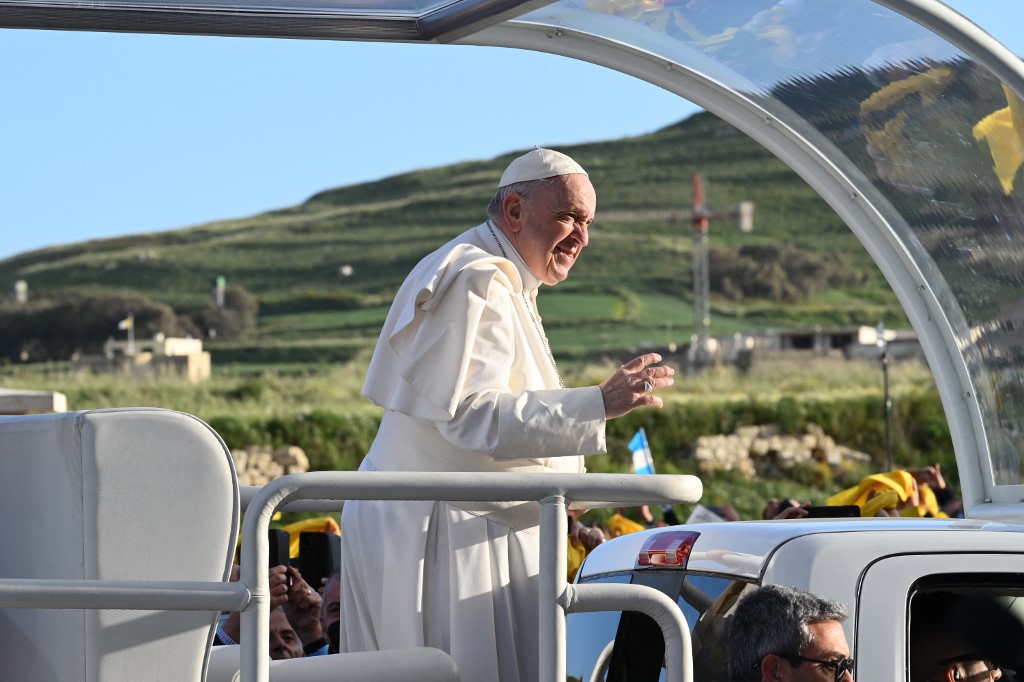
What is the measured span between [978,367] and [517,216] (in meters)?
2.10

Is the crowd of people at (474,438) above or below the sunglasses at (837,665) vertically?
above

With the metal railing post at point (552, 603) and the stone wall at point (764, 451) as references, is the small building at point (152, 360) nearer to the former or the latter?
the stone wall at point (764, 451)

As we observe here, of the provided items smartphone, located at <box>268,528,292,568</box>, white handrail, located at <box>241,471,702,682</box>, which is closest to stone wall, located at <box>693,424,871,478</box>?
Answer: smartphone, located at <box>268,528,292,568</box>

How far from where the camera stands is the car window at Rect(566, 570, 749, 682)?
3.21 m

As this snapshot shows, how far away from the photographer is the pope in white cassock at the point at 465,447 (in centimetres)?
328

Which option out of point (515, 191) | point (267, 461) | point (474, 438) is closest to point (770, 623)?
point (474, 438)

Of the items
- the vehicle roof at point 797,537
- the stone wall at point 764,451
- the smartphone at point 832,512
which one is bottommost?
the stone wall at point 764,451

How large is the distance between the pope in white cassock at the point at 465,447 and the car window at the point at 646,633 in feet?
0.60

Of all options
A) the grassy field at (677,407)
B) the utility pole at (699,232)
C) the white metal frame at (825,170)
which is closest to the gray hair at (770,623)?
the white metal frame at (825,170)

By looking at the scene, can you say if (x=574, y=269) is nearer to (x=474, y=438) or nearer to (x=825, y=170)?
(x=825, y=170)

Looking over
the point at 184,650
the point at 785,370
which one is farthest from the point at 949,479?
the point at 184,650

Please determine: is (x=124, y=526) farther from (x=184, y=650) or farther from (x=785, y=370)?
(x=785, y=370)

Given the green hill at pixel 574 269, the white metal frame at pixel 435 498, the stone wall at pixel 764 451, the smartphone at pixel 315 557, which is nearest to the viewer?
the white metal frame at pixel 435 498

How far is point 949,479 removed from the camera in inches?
1594
